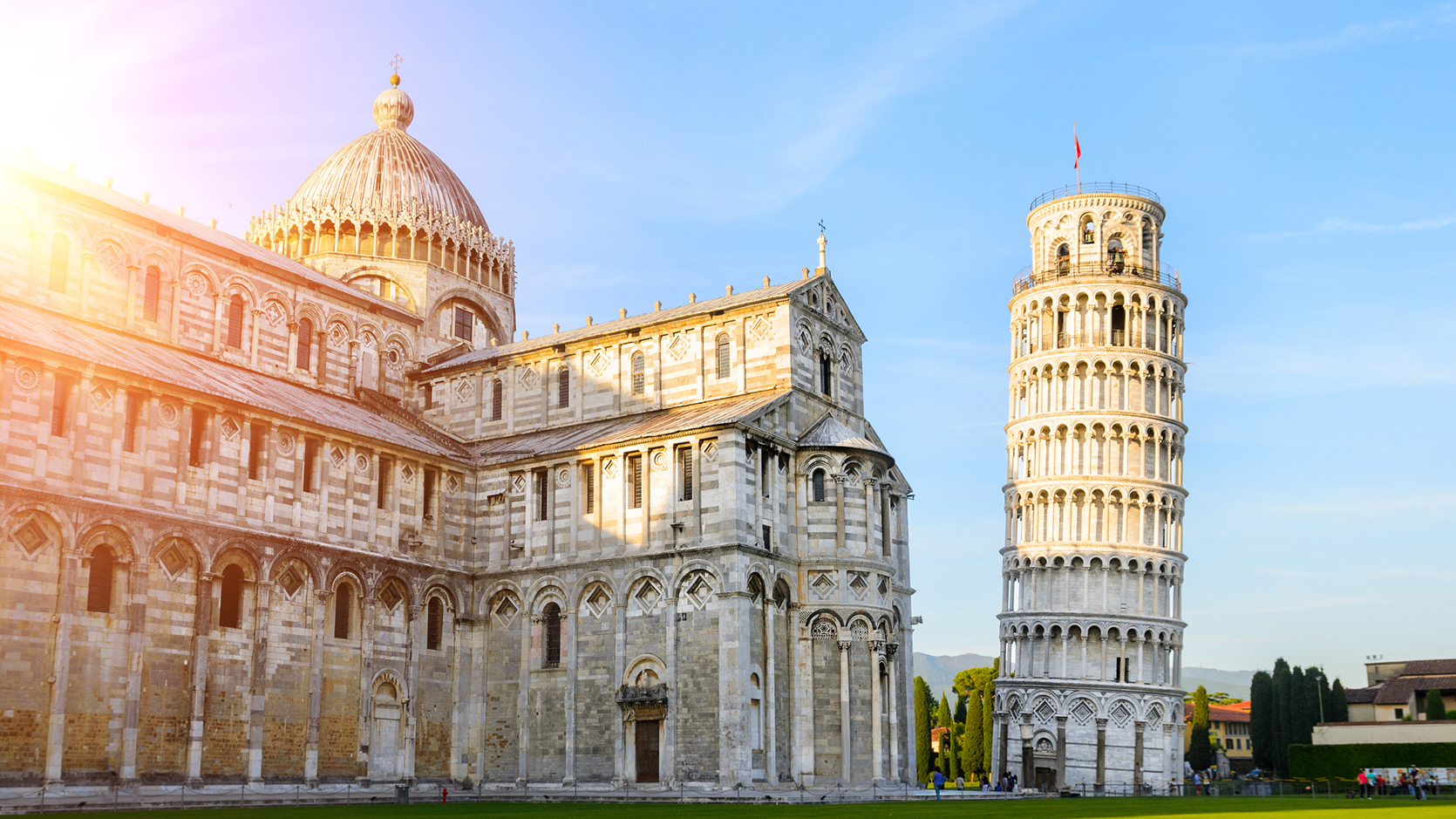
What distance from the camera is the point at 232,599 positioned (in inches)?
1620

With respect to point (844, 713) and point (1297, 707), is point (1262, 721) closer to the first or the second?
point (1297, 707)

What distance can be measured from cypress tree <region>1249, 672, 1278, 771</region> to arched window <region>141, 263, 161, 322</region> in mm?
69834

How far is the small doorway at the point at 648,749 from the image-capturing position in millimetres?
43750

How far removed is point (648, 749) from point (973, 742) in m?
49.5

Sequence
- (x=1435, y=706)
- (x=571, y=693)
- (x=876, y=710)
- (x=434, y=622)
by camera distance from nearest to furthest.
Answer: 1. (x=571, y=693)
2. (x=876, y=710)
3. (x=434, y=622)
4. (x=1435, y=706)

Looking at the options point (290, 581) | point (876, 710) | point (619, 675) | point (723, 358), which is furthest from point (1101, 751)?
point (290, 581)

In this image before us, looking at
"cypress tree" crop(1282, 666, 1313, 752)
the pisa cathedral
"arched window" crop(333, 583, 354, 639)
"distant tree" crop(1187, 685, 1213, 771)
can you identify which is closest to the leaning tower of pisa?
"cypress tree" crop(1282, 666, 1313, 752)

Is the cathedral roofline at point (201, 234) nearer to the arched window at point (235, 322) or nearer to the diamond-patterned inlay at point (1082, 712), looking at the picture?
the arched window at point (235, 322)

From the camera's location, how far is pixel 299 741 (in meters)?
42.0

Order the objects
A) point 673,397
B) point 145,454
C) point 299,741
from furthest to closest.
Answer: point 673,397 → point 299,741 → point 145,454

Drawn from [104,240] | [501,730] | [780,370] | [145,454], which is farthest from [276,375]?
[780,370]

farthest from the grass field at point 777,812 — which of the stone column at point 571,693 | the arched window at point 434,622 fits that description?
the arched window at point 434,622

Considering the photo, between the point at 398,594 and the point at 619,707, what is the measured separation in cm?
859

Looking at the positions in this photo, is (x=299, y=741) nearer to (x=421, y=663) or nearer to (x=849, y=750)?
(x=421, y=663)
